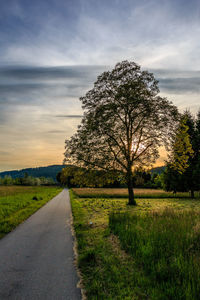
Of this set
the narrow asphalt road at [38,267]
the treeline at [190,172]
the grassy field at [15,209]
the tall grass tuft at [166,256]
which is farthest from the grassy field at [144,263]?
the treeline at [190,172]

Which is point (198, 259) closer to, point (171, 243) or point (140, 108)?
point (171, 243)

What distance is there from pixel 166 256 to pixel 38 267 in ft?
12.2

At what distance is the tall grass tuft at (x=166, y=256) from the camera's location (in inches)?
155

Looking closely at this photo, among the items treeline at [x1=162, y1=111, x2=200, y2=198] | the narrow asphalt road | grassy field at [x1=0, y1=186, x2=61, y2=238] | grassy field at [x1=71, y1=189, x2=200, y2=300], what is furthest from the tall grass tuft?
treeline at [x1=162, y1=111, x2=200, y2=198]

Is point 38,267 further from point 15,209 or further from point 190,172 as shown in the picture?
point 190,172

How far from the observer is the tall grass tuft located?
12.9 ft

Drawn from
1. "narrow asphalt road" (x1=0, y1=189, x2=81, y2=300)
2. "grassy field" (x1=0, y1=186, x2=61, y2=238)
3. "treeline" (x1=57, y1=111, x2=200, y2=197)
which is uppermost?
"treeline" (x1=57, y1=111, x2=200, y2=197)

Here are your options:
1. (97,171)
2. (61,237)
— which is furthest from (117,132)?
(61,237)

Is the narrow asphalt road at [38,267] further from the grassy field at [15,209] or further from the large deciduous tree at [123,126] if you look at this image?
the large deciduous tree at [123,126]

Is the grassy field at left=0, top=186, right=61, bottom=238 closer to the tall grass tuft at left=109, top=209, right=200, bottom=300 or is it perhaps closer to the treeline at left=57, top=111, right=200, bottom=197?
the treeline at left=57, top=111, right=200, bottom=197

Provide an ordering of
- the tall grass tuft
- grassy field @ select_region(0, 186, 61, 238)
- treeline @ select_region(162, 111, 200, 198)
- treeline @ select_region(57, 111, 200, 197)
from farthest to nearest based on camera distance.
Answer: treeline @ select_region(162, 111, 200, 198), treeline @ select_region(57, 111, 200, 197), grassy field @ select_region(0, 186, 61, 238), the tall grass tuft

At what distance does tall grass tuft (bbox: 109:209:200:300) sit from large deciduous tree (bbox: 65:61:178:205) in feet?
41.2

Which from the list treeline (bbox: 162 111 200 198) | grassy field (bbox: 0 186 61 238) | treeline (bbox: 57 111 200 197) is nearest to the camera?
grassy field (bbox: 0 186 61 238)

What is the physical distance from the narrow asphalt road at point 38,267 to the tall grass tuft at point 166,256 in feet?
6.12
